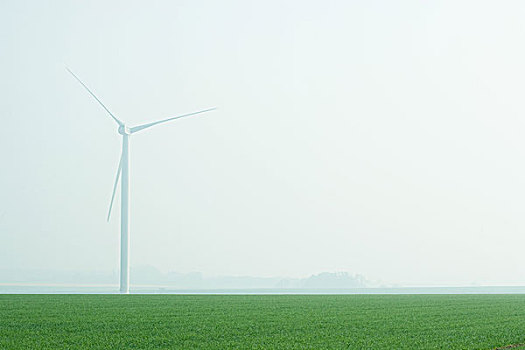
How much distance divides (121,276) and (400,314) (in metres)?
37.0

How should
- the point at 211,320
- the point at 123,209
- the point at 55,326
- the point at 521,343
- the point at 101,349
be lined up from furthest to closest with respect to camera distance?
the point at 123,209 < the point at 211,320 < the point at 55,326 < the point at 521,343 < the point at 101,349

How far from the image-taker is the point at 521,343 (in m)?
19.2

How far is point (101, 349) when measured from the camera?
56.2ft

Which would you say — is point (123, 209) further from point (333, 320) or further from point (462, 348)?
point (462, 348)

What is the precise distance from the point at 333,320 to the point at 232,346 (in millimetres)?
8813

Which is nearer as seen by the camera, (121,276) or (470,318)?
(470,318)

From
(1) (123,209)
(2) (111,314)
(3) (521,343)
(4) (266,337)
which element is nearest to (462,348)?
(3) (521,343)

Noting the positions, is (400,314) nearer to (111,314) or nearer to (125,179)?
(111,314)

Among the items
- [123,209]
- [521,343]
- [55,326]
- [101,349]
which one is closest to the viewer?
[101,349]

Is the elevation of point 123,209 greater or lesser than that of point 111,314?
greater

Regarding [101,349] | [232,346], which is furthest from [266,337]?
[101,349]

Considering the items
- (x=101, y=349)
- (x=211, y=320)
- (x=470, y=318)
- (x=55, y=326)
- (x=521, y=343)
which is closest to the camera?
(x=101, y=349)

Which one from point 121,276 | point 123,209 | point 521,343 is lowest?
point 521,343

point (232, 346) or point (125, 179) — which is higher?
point (125, 179)
